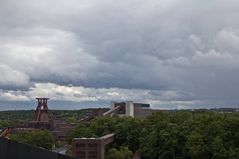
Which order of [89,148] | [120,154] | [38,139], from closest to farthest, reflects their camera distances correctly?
[89,148], [120,154], [38,139]

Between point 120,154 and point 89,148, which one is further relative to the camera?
point 120,154

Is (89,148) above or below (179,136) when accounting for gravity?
below

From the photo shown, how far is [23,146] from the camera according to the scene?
615 inches

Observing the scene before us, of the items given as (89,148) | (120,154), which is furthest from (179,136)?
(89,148)

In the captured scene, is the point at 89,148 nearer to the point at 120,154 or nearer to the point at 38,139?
the point at 120,154

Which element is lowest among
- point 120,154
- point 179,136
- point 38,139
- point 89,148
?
point 120,154

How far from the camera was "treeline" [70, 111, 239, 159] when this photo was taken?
8169 cm

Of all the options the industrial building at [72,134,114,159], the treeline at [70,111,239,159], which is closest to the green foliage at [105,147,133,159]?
the treeline at [70,111,239,159]

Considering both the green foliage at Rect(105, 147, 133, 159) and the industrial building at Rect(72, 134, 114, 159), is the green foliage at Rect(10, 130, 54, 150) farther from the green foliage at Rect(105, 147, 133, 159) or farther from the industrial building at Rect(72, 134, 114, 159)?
the industrial building at Rect(72, 134, 114, 159)

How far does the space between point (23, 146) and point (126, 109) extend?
17023 cm

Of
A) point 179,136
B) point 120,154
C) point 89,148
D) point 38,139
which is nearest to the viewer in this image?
point 89,148

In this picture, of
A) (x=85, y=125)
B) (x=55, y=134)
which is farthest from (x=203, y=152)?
(x=55, y=134)

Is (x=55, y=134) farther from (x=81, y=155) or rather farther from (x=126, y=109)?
(x=81, y=155)

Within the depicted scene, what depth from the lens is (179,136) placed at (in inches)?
3593
